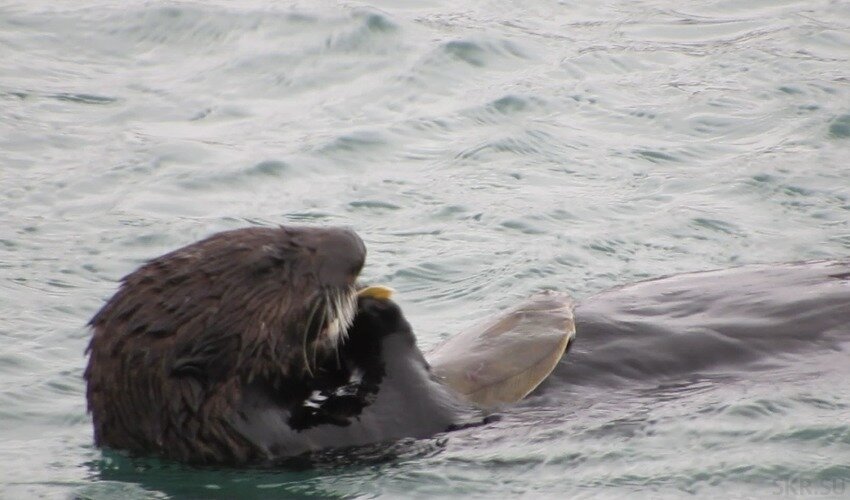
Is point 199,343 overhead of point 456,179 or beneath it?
overhead

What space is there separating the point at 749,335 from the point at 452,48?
20.4 ft

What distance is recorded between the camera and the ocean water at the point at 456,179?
4.91 m

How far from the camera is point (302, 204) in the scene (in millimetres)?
8383

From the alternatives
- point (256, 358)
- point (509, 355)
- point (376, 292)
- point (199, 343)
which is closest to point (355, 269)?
point (376, 292)

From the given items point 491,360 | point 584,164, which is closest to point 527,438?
point 491,360

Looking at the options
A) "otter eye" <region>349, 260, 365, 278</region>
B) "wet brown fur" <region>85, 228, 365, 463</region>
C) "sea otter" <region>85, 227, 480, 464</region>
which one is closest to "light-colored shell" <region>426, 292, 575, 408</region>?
"sea otter" <region>85, 227, 480, 464</region>

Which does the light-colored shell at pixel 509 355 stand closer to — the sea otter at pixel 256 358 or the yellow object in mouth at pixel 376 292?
the sea otter at pixel 256 358

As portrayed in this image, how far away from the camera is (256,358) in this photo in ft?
15.6

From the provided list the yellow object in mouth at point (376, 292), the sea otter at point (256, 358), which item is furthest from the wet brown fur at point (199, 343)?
the yellow object in mouth at point (376, 292)

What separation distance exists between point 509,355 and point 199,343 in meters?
1.30

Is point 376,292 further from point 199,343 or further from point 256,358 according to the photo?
point 199,343

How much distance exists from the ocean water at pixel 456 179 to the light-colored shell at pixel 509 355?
181 mm

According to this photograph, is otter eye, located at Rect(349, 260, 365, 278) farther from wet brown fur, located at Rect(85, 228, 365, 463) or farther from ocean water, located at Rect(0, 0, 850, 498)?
ocean water, located at Rect(0, 0, 850, 498)

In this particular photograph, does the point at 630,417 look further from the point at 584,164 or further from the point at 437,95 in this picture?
the point at 437,95
